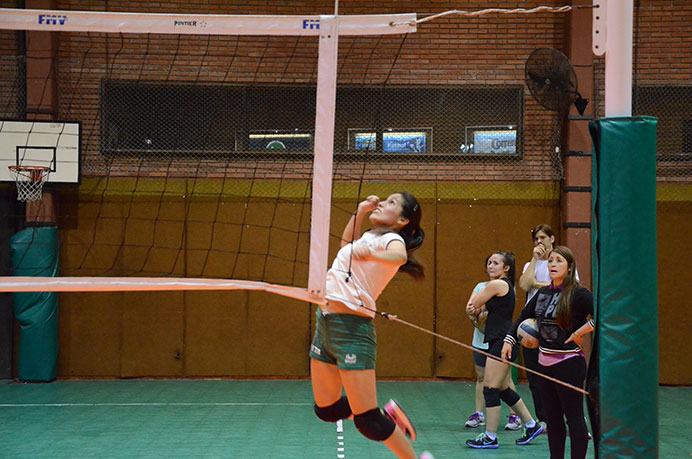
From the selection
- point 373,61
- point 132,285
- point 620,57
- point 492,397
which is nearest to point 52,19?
point 132,285

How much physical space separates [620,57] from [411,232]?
4.98 ft

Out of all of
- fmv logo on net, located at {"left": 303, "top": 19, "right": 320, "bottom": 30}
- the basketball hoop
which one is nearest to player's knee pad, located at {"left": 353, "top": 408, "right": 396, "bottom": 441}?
fmv logo on net, located at {"left": 303, "top": 19, "right": 320, "bottom": 30}

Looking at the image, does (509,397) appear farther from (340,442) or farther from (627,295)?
(627,295)

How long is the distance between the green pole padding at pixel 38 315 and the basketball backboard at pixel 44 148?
2.68 feet

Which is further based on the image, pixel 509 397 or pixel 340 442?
pixel 509 397

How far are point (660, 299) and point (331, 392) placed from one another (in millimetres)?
6934

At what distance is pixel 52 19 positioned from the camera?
4.25 m

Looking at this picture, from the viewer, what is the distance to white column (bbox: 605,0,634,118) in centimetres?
380

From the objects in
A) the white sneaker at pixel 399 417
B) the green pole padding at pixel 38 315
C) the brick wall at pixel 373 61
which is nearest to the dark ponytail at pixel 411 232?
the white sneaker at pixel 399 417

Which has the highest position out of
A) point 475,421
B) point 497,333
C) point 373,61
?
point 373,61

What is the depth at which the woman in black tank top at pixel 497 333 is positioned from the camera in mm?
5781

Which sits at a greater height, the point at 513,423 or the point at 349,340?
the point at 349,340

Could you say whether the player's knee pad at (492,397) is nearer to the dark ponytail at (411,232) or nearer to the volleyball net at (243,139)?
the dark ponytail at (411,232)

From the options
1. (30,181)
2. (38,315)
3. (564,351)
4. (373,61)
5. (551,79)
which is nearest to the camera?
(564,351)
